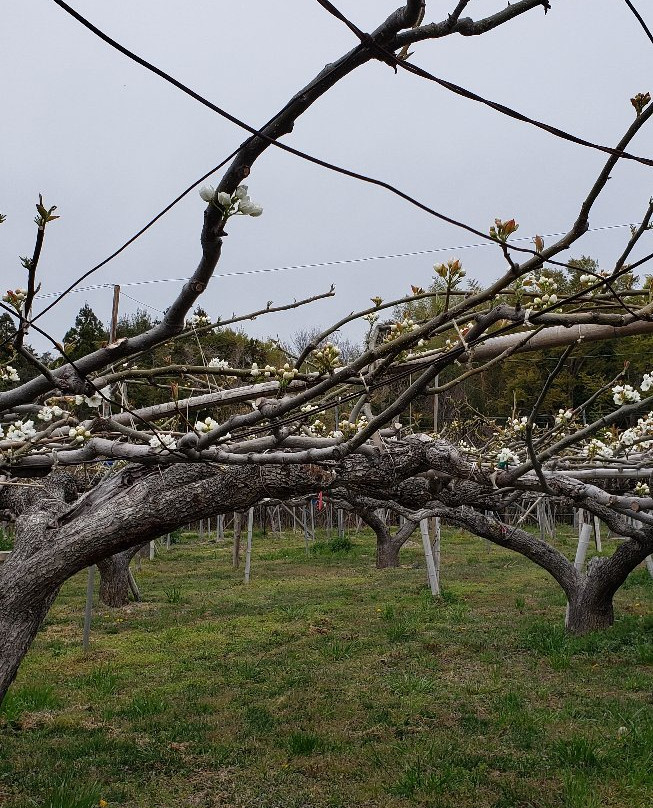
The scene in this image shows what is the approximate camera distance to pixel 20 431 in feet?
9.68

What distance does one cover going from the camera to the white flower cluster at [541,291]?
1.89 metres

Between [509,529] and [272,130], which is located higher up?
[272,130]

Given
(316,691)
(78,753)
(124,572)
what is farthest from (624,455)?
(124,572)

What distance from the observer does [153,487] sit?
13.4ft

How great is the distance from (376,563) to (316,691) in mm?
8332

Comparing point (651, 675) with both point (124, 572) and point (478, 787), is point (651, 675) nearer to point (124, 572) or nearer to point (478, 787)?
point (478, 787)

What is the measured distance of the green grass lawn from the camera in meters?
4.11

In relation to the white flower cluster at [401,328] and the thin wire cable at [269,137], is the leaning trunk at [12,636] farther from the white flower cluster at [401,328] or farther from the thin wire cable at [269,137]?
the thin wire cable at [269,137]

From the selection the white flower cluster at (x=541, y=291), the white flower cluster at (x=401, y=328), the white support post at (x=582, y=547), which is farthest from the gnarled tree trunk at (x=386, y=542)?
the white flower cluster at (x=541, y=291)

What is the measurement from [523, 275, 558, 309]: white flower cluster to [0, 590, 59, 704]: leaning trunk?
10.9 ft

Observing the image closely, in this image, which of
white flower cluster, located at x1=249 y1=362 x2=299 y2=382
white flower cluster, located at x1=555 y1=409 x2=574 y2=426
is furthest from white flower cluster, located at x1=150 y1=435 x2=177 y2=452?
white flower cluster, located at x1=555 y1=409 x2=574 y2=426

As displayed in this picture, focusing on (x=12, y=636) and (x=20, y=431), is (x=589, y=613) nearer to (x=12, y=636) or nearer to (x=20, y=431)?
(x=12, y=636)

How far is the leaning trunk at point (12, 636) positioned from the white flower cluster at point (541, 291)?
10.9 feet

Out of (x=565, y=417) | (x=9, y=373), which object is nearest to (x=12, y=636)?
(x=9, y=373)
